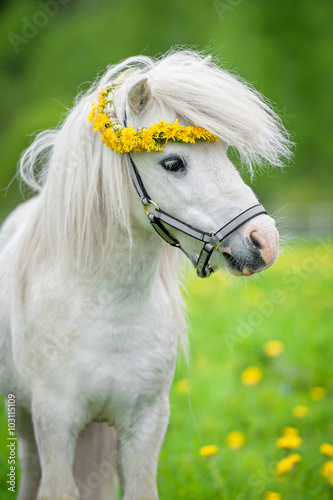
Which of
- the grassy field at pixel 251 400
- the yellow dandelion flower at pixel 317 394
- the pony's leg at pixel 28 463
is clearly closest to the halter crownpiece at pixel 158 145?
the grassy field at pixel 251 400

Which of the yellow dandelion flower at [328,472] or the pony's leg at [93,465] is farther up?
the pony's leg at [93,465]

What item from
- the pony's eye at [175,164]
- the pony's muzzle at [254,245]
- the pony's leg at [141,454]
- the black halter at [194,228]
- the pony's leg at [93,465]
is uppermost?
the pony's eye at [175,164]

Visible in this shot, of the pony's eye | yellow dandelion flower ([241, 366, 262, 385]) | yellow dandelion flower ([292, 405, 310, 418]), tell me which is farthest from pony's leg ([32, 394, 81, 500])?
yellow dandelion flower ([241, 366, 262, 385])

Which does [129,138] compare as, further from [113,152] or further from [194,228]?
[194,228]

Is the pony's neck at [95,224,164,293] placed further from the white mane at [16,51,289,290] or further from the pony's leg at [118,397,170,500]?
the pony's leg at [118,397,170,500]

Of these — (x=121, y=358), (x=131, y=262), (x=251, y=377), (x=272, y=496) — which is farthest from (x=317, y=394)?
(x=131, y=262)

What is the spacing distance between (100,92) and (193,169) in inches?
23.2

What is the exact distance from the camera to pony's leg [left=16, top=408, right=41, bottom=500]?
3.12 metres

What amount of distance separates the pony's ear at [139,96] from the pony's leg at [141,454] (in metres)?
1.38

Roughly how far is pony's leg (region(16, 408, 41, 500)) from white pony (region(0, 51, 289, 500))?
615mm

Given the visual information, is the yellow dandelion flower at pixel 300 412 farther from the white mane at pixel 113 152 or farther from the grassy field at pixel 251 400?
the white mane at pixel 113 152

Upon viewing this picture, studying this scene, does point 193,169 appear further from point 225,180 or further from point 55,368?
point 55,368

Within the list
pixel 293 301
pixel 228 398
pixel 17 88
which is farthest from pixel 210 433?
pixel 17 88

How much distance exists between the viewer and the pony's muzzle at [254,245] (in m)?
2.01
